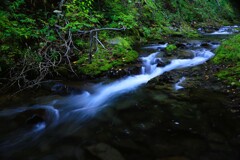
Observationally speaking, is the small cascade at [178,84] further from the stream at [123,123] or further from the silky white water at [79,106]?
the silky white water at [79,106]

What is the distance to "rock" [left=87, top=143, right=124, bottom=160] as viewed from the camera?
131 inches

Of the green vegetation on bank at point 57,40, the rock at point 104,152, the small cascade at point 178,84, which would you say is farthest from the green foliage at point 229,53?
the rock at point 104,152

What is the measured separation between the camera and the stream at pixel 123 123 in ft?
11.4

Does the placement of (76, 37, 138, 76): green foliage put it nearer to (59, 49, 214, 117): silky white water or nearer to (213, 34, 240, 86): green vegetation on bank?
(59, 49, 214, 117): silky white water

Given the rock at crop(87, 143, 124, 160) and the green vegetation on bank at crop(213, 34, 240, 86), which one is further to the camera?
the green vegetation on bank at crop(213, 34, 240, 86)

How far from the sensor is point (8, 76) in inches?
230

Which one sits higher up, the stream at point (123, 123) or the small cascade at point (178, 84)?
the small cascade at point (178, 84)

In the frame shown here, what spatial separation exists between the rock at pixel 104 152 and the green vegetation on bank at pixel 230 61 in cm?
353

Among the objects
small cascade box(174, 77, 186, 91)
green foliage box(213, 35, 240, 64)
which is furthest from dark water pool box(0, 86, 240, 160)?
green foliage box(213, 35, 240, 64)

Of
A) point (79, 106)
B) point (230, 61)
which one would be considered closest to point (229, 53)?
point (230, 61)

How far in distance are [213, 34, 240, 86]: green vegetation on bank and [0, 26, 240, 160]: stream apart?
29.9 inches

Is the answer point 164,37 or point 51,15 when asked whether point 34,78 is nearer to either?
point 51,15

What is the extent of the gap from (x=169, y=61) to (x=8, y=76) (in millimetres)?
5026

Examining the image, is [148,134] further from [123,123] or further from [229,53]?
[229,53]
